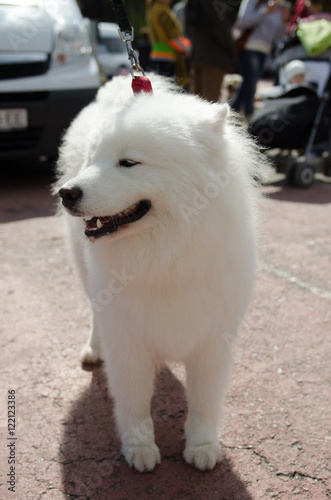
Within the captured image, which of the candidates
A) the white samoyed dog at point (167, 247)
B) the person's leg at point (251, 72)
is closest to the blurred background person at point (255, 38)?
the person's leg at point (251, 72)

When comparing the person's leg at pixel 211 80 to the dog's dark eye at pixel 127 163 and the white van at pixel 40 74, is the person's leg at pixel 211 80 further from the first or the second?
the dog's dark eye at pixel 127 163

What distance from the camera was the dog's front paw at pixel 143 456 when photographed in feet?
7.39

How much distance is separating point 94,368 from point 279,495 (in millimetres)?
1339

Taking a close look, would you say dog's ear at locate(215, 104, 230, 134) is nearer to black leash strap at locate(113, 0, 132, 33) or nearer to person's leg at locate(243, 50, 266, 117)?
black leash strap at locate(113, 0, 132, 33)

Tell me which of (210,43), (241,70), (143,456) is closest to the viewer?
(143,456)

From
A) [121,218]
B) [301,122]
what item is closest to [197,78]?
[301,122]

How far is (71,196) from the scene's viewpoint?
6.34ft

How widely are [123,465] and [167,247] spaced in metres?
1.08

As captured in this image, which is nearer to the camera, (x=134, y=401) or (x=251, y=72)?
(x=134, y=401)

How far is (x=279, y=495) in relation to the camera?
2.14 meters

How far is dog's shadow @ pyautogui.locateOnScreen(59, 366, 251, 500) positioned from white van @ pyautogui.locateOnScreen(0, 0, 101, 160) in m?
3.98

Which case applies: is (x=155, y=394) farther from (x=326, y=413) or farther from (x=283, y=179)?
(x=283, y=179)

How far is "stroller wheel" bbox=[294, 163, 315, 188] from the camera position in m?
6.55

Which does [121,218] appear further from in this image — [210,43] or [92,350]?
[210,43]
